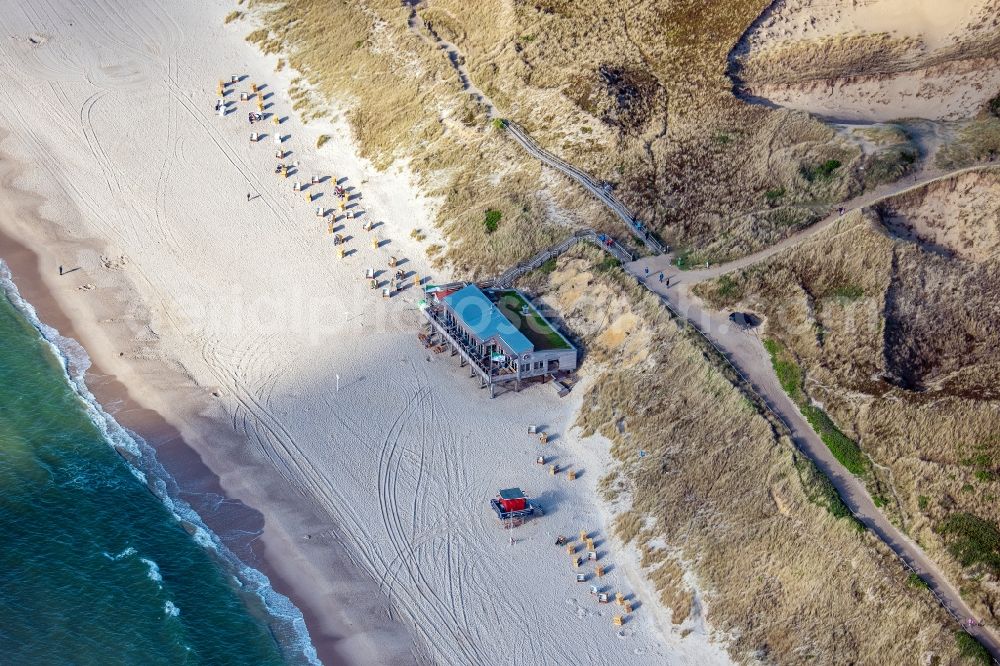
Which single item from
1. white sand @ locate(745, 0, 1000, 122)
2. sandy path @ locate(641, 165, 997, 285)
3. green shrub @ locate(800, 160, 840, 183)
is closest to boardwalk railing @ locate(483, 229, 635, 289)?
sandy path @ locate(641, 165, 997, 285)

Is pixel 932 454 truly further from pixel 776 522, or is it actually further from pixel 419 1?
pixel 419 1

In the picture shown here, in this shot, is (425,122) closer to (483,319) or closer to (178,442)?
(483,319)

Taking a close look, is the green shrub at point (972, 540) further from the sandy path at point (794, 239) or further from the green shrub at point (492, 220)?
the green shrub at point (492, 220)

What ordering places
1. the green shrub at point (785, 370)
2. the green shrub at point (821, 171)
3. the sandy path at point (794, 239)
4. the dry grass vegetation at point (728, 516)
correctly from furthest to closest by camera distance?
the green shrub at point (821, 171) < the sandy path at point (794, 239) < the green shrub at point (785, 370) < the dry grass vegetation at point (728, 516)

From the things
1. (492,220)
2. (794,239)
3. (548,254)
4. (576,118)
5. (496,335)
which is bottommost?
(794,239)

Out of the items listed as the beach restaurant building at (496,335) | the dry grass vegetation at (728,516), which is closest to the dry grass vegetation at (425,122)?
the beach restaurant building at (496,335)

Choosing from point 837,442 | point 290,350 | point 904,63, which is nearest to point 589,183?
point 290,350
